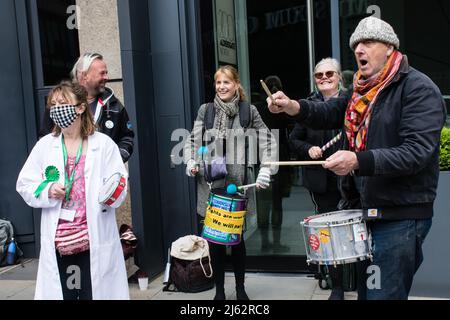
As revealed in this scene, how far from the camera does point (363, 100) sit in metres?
2.72

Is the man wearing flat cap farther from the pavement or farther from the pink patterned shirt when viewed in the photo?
the pavement

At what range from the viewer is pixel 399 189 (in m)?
2.63

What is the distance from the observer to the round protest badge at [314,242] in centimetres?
289

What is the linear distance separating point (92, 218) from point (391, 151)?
1.76 metres

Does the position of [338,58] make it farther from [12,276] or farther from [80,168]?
[12,276]

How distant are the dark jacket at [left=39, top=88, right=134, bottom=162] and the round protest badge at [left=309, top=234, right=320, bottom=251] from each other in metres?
1.71

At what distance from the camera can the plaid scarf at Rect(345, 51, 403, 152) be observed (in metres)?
2.64

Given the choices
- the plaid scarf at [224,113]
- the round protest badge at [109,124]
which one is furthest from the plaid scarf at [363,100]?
the round protest badge at [109,124]

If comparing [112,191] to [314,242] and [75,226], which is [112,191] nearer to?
[75,226]

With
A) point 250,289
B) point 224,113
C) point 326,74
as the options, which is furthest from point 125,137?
point 250,289

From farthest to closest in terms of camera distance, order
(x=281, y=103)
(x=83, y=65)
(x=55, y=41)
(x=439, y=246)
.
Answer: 1. (x=55, y=41)
2. (x=439, y=246)
3. (x=83, y=65)
4. (x=281, y=103)

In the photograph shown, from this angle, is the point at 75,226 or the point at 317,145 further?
the point at 317,145
